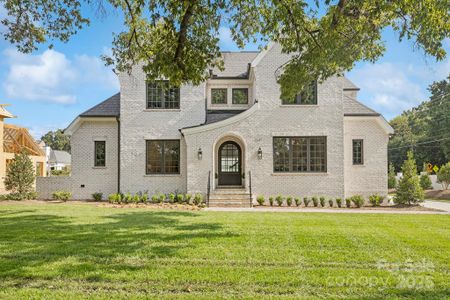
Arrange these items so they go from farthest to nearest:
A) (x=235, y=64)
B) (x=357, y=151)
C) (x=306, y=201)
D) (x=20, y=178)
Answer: (x=235, y=64) → (x=357, y=151) → (x=20, y=178) → (x=306, y=201)

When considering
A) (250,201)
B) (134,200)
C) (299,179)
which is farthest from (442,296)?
(134,200)

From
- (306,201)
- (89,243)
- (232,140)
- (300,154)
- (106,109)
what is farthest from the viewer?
(106,109)

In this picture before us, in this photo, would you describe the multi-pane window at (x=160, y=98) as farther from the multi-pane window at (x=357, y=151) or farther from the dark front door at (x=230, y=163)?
the multi-pane window at (x=357, y=151)

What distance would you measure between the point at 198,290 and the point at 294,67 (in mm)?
8241

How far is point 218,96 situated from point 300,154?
5.72m

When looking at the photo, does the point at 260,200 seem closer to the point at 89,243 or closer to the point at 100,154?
the point at 100,154

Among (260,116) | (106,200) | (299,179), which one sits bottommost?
(106,200)

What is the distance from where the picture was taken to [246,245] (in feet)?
21.8

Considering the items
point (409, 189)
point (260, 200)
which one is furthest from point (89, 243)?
point (409, 189)

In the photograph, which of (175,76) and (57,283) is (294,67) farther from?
(57,283)

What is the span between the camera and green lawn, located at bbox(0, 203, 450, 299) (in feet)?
14.0

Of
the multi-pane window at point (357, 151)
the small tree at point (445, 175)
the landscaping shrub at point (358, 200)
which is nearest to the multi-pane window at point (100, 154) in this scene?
the landscaping shrub at point (358, 200)

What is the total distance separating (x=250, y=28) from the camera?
34.2ft

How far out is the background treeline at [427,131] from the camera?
41719mm
